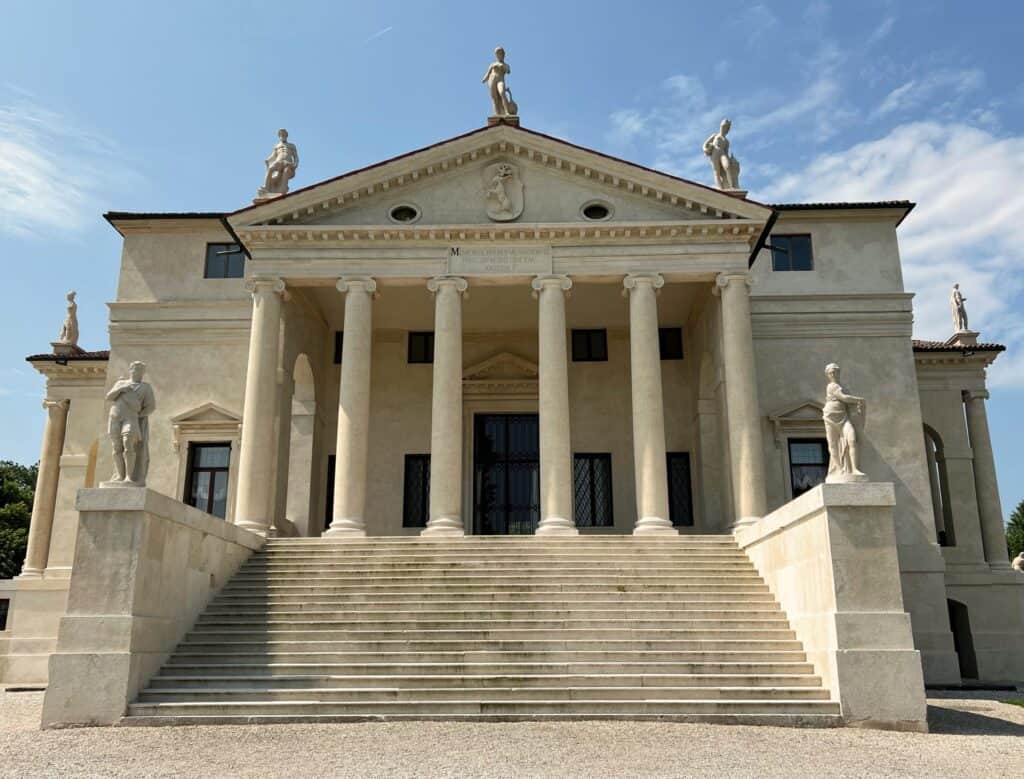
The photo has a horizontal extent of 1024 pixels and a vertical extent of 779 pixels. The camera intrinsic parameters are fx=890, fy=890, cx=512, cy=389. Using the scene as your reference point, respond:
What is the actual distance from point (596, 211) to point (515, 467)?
1000 cm

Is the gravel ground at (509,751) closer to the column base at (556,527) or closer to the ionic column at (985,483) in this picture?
the column base at (556,527)

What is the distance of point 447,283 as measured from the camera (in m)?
26.5

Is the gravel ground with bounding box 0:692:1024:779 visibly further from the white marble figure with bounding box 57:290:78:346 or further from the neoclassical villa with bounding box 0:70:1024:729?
the white marble figure with bounding box 57:290:78:346

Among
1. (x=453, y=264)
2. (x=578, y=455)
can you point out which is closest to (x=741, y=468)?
(x=578, y=455)

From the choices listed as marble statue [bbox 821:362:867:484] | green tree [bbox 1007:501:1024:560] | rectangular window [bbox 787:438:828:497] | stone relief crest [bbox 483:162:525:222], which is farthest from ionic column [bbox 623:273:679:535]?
green tree [bbox 1007:501:1024:560]

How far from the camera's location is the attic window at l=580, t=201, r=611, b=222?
1074 inches

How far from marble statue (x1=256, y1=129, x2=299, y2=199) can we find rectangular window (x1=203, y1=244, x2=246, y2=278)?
13.0 ft

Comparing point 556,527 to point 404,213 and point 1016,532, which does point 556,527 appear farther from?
point 1016,532

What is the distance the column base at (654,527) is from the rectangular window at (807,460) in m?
7.78

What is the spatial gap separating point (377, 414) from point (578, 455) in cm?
748

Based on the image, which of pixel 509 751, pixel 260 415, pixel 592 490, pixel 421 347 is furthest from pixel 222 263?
pixel 509 751

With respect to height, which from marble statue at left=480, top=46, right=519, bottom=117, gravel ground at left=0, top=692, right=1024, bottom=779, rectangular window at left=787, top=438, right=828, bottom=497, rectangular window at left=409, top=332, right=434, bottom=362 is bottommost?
gravel ground at left=0, top=692, right=1024, bottom=779

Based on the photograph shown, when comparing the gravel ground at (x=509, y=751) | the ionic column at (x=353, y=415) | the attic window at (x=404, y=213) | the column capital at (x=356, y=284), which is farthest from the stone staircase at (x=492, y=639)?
the attic window at (x=404, y=213)

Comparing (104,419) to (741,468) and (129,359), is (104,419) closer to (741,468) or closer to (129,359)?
(129,359)
